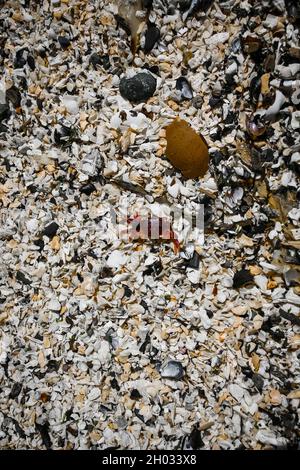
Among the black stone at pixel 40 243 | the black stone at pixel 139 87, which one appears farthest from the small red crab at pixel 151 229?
the black stone at pixel 139 87

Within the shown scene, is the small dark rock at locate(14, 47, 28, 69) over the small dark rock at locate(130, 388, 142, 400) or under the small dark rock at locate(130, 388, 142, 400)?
over

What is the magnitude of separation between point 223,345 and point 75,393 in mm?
577

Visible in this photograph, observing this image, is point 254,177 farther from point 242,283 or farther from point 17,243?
point 17,243

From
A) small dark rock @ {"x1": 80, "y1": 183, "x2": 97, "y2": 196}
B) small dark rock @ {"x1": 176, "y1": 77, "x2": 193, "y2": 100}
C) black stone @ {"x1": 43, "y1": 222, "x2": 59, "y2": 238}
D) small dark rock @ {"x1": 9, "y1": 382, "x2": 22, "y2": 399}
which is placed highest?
small dark rock @ {"x1": 176, "y1": 77, "x2": 193, "y2": 100}

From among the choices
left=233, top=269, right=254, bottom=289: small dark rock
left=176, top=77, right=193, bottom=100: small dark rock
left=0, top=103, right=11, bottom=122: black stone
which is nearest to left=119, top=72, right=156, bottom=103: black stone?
left=176, top=77, right=193, bottom=100: small dark rock

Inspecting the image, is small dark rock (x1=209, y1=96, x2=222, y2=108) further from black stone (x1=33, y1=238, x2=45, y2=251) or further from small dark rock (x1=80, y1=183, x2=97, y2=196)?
black stone (x1=33, y1=238, x2=45, y2=251)

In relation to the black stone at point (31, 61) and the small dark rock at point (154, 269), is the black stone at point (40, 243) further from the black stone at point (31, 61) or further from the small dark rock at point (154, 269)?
the black stone at point (31, 61)

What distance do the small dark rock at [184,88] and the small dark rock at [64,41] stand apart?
466 mm

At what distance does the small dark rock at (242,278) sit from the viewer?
142cm

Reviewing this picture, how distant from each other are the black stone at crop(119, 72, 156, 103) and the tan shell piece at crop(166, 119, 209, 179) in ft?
0.51

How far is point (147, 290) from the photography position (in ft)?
4.79

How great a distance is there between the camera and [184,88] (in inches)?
56.9

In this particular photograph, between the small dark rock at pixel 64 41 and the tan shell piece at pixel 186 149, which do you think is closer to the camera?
the tan shell piece at pixel 186 149

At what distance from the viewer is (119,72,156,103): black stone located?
145cm
